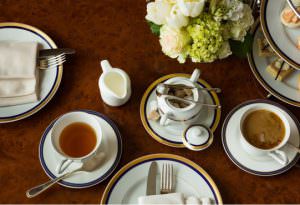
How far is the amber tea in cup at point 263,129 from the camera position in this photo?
0.94 meters

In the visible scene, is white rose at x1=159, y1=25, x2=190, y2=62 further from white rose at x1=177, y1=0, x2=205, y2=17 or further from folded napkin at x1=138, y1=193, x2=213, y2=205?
folded napkin at x1=138, y1=193, x2=213, y2=205

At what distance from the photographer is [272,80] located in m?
1.04

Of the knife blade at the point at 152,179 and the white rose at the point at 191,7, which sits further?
the knife blade at the point at 152,179

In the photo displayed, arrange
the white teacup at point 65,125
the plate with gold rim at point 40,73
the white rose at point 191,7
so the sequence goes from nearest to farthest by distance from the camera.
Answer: the white rose at point 191,7
the white teacup at point 65,125
the plate with gold rim at point 40,73

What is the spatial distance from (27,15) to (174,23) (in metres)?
0.52

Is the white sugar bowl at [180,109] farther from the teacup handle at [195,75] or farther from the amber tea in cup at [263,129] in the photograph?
the amber tea in cup at [263,129]

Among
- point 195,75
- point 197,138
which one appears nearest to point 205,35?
point 195,75

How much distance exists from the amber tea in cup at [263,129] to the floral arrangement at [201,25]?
183 mm

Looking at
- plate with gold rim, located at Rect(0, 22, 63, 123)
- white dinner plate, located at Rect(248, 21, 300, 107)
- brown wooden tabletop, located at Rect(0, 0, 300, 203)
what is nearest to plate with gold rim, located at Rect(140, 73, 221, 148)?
brown wooden tabletop, located at Rect(0, 0, 300, 203)

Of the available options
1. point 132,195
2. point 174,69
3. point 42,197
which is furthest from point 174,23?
point 42,197

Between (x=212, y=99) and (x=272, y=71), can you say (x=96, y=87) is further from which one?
(x=272, y=71)

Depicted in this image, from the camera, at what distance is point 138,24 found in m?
1.16

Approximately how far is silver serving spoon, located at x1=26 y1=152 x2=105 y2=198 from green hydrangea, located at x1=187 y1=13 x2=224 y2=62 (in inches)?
13.0

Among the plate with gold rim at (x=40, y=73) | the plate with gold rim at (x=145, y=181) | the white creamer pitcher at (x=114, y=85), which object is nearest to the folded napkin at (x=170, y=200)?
the plate with gold rim at (x=145, y=181)
